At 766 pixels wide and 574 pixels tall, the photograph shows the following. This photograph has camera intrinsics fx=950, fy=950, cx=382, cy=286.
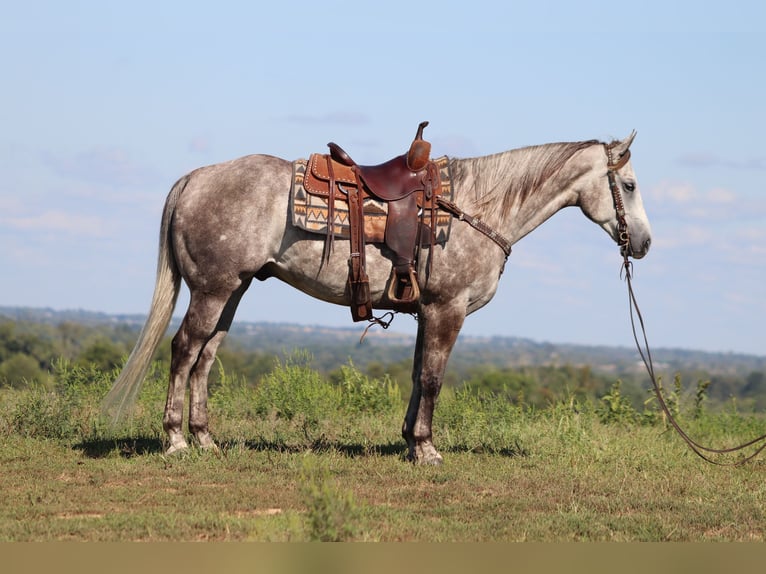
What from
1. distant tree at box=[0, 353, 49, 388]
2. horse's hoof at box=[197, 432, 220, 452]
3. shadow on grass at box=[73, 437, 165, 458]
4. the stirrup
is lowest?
distant tree at box=[0, 353, 49, 388]

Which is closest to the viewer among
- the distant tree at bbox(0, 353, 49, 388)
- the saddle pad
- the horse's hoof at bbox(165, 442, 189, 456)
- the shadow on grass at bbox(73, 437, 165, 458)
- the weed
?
the weed

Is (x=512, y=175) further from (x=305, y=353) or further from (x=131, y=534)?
(x=131, y=534)

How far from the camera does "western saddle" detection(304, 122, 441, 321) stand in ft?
27.4

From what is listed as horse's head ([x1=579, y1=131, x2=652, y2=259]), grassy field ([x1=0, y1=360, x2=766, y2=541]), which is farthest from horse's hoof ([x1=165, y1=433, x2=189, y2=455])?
horse's head ([x1=579, y1=131, x2=652, y2=259])

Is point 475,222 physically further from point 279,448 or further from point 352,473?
point 279,448

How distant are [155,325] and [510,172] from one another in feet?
11.8

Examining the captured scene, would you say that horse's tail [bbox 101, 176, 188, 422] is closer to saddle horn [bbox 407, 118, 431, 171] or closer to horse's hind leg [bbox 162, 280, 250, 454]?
horse's hind leg [bbox 162, 280, 250, 454]

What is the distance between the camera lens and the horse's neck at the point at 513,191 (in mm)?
8867

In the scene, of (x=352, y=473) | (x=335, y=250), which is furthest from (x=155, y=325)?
(x=352, y=473)

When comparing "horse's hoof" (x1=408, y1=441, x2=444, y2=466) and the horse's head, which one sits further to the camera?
the horse's head

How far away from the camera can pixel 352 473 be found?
8.03m

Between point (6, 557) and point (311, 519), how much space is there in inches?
67.3

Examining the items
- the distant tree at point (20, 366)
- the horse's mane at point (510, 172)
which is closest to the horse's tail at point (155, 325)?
the horse's mane at point (510, 172)

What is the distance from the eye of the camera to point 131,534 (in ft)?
19.6
